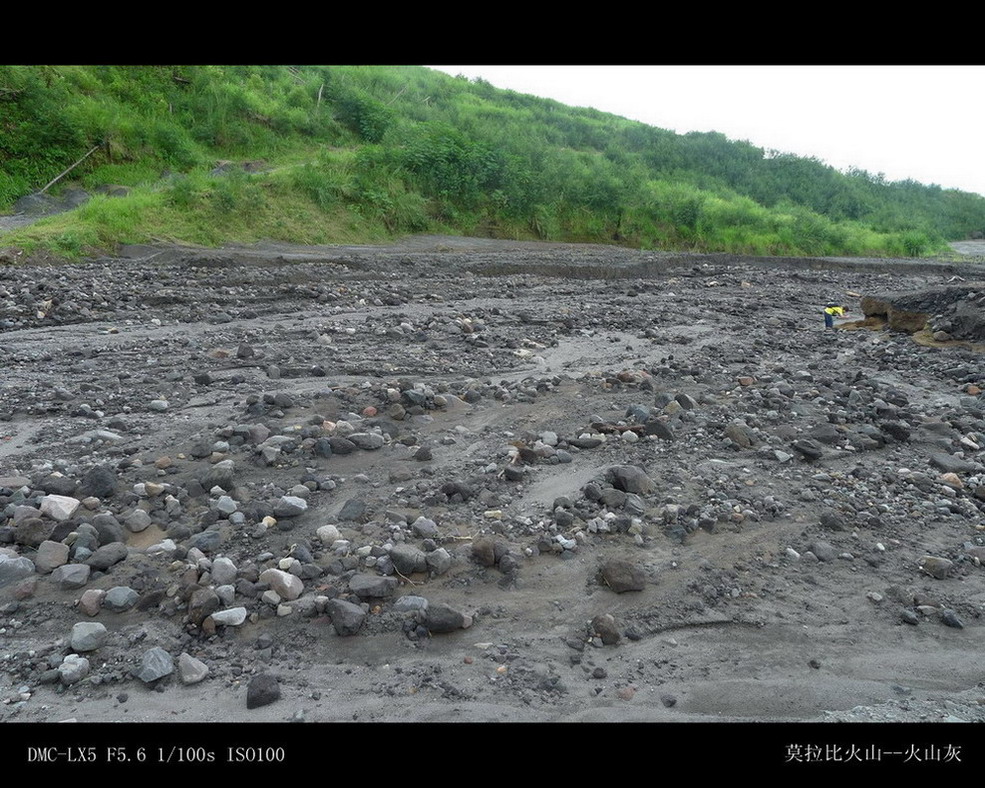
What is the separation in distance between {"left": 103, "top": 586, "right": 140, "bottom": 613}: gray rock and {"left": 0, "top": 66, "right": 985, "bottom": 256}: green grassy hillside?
8.96 m

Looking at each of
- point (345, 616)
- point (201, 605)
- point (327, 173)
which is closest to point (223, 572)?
point (201, 605)

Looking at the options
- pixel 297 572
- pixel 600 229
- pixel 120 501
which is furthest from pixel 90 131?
pixel 297 572

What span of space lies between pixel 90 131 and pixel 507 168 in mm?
10286

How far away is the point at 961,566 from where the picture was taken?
3156 millimetres

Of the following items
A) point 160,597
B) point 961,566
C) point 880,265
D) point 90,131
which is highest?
point 90,131

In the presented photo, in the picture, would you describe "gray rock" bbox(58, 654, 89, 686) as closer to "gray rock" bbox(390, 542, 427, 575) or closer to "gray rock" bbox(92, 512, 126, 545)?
"gray rock" bbox(92, 512, 126, 545)

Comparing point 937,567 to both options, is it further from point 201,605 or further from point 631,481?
point 201,605

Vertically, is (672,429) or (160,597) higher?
(672,429)

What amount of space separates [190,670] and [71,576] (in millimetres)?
859

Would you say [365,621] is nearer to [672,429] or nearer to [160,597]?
[160,597]

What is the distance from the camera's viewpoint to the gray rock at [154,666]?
7.57 ft

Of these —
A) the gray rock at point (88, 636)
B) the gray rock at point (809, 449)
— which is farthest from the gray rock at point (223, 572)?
the gray rock at point (809, 449)

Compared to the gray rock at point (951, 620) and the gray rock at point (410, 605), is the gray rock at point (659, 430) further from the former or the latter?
Result: the gray rock at point (410, 605)

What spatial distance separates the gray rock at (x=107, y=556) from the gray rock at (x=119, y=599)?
0.23m
